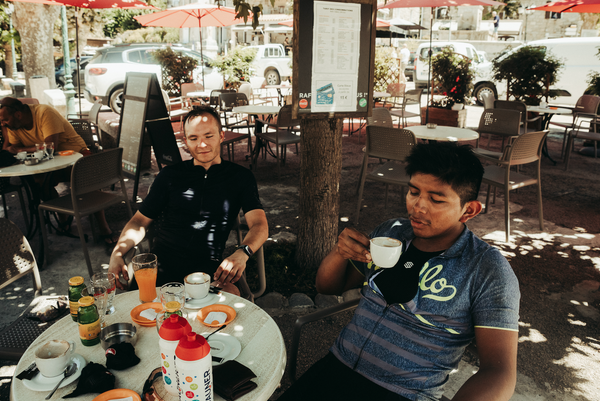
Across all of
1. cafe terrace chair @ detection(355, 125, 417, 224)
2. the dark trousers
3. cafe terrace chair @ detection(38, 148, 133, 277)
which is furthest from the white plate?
cafe terrace chair @ detection(355, 125, 417, 224)

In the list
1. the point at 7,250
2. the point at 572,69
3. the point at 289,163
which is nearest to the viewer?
the point at 7,250

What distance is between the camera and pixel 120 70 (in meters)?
11.5

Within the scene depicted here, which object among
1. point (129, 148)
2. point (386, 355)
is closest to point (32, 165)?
point (129, 148)

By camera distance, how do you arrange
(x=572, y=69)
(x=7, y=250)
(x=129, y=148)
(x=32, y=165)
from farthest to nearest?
1. (x=572, y=69)
2. (x=129, y=148)
3. (x=32, y=165)
4. (x=7, y=250)

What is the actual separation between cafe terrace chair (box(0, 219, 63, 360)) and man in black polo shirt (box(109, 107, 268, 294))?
0.48 metres

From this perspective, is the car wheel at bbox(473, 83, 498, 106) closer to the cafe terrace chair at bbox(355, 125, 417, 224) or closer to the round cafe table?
the cafe terrace chair at bbox(355, 125, 417, 224)

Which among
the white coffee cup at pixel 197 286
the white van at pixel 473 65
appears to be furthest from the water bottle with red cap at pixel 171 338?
the white van at pixel 473 65

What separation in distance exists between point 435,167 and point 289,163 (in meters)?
5.74

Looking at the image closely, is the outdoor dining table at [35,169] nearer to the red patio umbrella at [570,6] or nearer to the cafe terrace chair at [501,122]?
the cafe terrace chair at [501,122]

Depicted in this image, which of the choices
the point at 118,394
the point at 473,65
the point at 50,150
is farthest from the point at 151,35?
the point at 118,394

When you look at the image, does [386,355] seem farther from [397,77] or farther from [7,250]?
[397,77]

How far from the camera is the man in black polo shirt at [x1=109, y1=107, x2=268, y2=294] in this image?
2416mm

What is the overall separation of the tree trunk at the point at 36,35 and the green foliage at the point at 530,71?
10794 millimetres

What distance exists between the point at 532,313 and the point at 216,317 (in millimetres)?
2566
